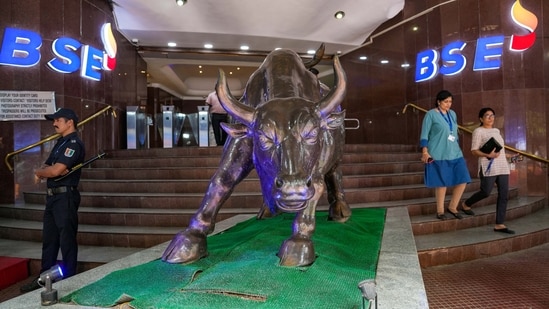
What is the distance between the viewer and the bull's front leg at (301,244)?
205 centimetres

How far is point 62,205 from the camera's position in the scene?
3.63 m

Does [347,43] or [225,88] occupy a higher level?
[347,43]

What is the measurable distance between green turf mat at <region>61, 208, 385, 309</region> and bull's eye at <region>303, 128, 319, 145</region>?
696 mm

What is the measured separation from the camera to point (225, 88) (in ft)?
6.73

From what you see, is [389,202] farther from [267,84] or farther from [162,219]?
[267,84]

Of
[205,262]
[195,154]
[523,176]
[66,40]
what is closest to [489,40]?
[523,176]

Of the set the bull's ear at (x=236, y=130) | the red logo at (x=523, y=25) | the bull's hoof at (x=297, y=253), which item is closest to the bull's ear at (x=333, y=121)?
the bull's ear at (x=236, y=130)

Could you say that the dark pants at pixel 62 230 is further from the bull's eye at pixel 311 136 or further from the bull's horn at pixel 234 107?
the bull's eye at pixel 311 136

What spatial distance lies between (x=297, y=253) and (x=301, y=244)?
0.19 ft

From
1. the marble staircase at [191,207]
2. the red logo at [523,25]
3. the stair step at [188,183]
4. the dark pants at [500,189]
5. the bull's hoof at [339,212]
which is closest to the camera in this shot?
the bull's hoof at [339,212]

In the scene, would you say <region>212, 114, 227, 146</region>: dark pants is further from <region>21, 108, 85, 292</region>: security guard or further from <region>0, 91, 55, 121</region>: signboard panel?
<region>21, 108, 85, 292</region>: security guard

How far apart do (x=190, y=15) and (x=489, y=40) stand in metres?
7.14

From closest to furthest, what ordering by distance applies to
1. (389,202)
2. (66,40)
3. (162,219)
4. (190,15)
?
1. (162,219)
2. (389,202)
3. (66,40)
4. (190,15)

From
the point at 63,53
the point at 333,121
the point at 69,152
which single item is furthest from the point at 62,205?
the point at 63,53
